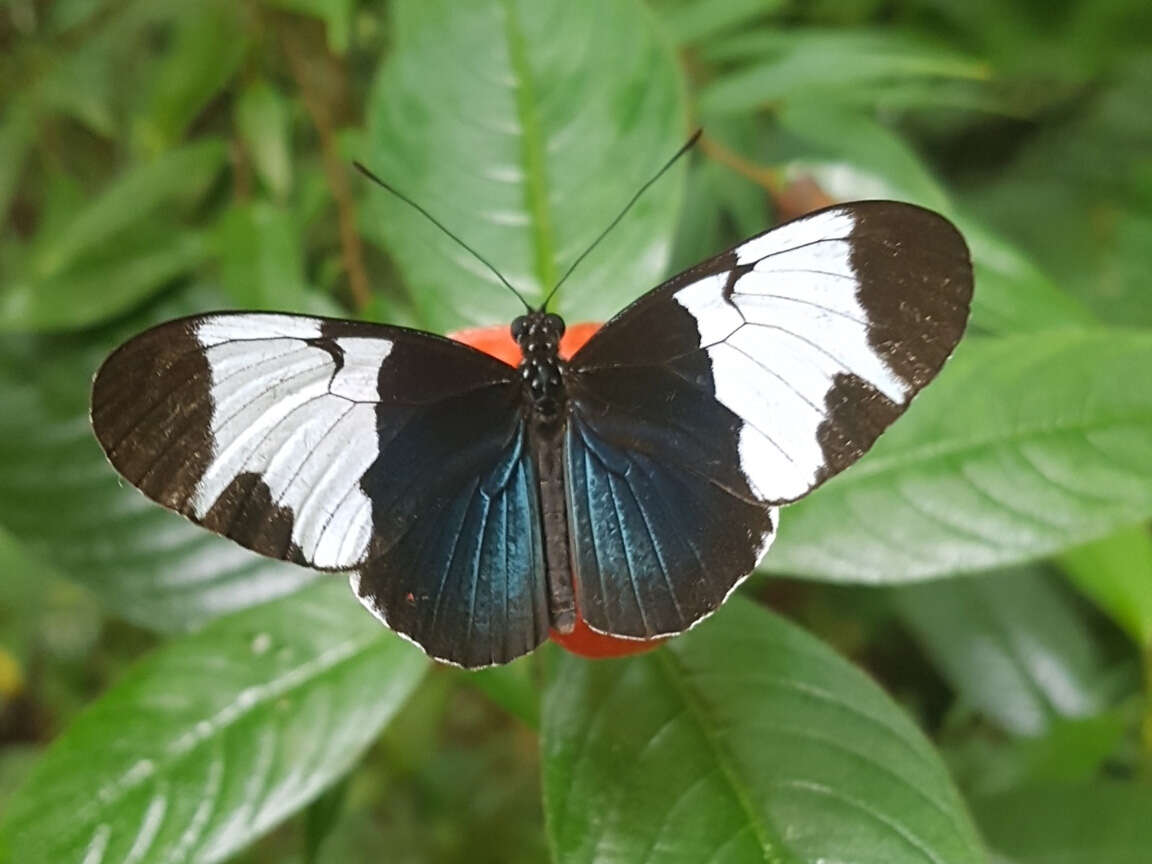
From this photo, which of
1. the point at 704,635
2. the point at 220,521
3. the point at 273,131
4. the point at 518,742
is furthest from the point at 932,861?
the point at 518,742

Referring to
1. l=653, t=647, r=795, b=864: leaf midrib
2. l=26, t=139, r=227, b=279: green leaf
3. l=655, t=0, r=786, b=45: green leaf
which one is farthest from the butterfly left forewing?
l=655, t=0, r=786, b=45: green leaf

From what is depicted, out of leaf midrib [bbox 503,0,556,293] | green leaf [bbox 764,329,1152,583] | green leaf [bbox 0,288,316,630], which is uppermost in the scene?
leaf midrib [bbox 503,0,556,293]

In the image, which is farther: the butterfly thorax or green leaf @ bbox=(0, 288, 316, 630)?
green leaf @ bbox=(0, 288, 316, 630)

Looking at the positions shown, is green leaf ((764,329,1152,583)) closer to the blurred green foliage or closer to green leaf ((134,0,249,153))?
the blurred green foliage

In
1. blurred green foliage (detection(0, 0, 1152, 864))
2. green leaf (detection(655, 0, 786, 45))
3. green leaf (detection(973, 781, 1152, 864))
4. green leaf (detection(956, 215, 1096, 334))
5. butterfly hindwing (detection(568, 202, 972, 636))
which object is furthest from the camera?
green leaf (detection(655, 0, 786, 45))

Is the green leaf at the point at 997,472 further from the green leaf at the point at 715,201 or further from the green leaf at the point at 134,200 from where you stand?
the green leaf at the point at 134,200

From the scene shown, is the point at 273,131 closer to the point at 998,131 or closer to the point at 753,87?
the point at 753,87

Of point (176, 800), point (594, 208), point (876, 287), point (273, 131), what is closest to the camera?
point (876, 287)
